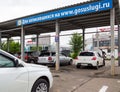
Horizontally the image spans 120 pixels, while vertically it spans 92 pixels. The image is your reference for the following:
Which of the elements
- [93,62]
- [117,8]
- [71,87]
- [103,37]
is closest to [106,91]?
[71,87]

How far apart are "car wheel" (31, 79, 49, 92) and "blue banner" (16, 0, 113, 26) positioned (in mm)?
7247

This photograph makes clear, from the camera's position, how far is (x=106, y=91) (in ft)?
27.1

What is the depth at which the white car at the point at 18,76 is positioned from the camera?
17.9 ft

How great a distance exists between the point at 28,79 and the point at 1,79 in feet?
3.13

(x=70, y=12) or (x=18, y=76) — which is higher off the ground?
(x=70, y=12)

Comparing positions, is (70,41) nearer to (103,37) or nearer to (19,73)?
(19,73)

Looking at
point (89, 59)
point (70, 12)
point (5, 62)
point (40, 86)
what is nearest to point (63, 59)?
point (89, 59)

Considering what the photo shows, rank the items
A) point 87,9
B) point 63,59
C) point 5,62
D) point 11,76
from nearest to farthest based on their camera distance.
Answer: point 11,76 < point 5,62 < point 87,9 < point 63,59

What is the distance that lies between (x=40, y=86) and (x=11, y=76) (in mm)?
1329

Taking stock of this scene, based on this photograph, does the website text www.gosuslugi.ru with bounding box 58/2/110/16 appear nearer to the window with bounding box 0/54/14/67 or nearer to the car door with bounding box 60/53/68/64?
the car door with bounding box 60/53/68/64

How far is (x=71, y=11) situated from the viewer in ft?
47.1

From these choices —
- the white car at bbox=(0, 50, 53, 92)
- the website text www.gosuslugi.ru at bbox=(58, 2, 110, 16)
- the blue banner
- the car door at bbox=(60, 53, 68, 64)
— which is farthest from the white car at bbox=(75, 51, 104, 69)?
the white car at bbox=(0, 50, 53, 92)

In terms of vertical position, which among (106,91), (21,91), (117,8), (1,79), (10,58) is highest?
(117,8)

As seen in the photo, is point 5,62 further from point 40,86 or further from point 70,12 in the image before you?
point 70,12
